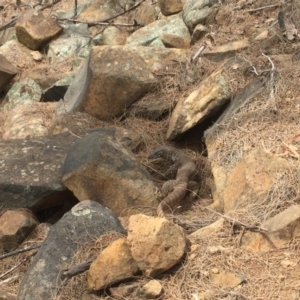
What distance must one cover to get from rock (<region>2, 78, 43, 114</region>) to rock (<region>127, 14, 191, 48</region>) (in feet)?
5.17

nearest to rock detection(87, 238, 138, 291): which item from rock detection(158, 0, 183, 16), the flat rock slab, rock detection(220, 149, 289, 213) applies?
rock detection(220, 149, 289, 213)

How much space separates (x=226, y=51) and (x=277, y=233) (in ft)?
11.6

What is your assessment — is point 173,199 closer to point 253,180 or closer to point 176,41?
point 253,180

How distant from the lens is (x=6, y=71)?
8359 millimetres

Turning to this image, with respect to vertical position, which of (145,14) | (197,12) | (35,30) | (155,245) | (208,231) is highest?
(155,245)

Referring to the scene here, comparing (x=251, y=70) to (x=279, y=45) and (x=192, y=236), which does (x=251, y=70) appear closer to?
(x=279, y=45)

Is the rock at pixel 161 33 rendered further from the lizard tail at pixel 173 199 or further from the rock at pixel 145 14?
the lizard tail at pixel 173 199

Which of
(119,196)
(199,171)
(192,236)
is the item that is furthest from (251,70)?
→ (192,236)

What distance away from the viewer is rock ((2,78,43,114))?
8.20m

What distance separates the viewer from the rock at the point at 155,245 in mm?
3668

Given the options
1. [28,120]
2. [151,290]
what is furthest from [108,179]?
[28,120]

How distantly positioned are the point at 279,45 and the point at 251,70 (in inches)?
31.8

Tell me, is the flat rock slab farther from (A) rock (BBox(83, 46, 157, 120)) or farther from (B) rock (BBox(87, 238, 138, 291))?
(B) rock (BBox(87, 238, 138, 291))

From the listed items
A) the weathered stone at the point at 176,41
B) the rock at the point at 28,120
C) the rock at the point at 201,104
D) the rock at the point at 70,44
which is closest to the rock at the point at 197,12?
the weathered stone at the point at 176,41
